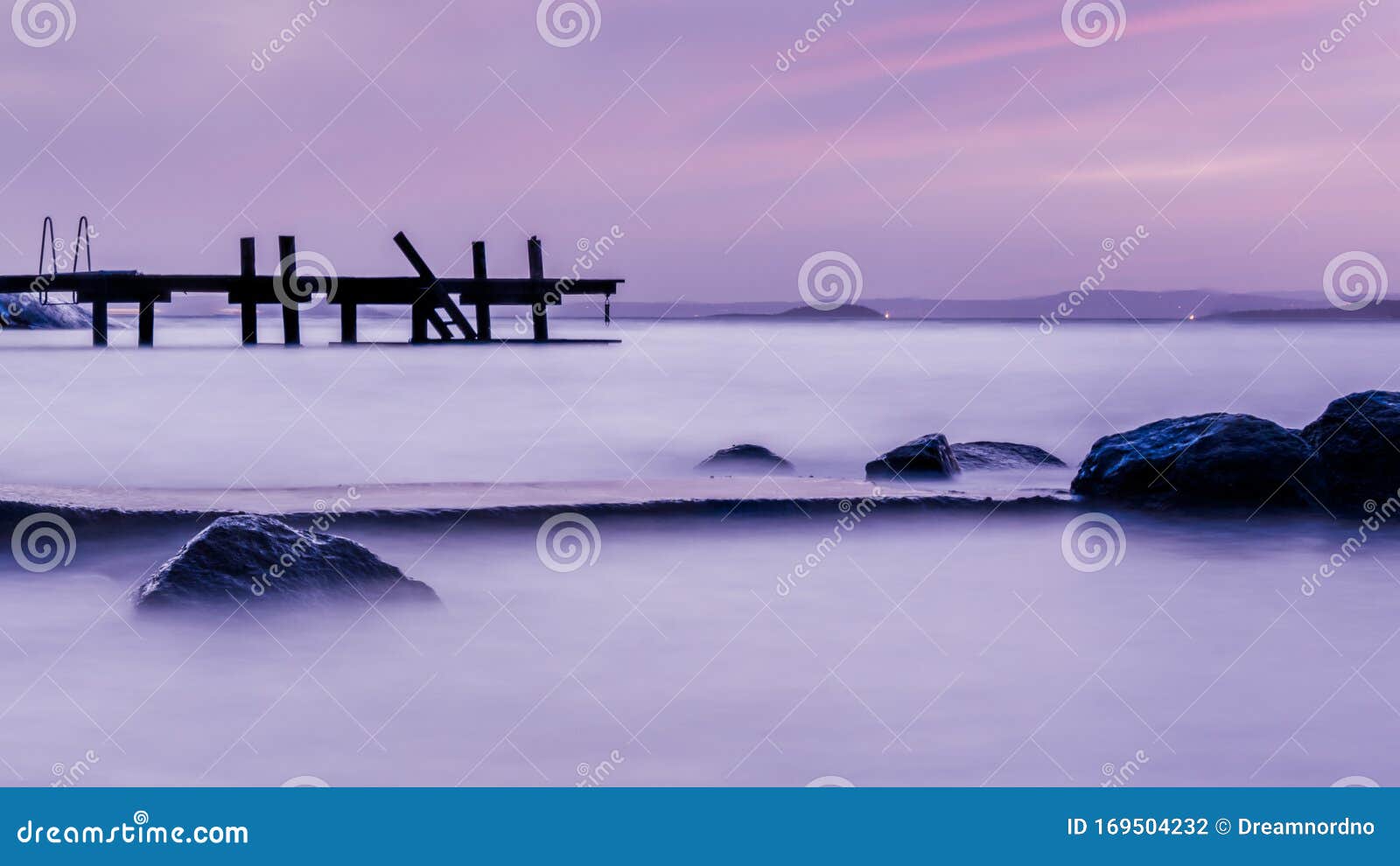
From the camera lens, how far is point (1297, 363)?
37312 mm

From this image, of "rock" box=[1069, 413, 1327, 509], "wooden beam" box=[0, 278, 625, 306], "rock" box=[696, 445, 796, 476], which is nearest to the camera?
"rock" box=[1069, 413, 1327, 509]

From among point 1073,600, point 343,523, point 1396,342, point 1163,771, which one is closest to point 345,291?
point 343,523

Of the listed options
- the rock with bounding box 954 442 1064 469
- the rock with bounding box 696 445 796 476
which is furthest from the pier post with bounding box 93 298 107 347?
the rock with bounding box 954 442 1064 469

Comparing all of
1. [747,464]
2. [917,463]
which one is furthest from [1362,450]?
[747,464]

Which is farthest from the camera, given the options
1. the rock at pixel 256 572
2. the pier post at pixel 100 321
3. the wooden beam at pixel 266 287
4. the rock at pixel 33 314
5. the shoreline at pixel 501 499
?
the rock at pixel 33 314

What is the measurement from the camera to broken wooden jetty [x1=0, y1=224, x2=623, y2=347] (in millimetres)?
22859

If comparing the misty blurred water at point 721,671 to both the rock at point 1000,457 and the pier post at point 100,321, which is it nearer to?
the rock at point 1000,457

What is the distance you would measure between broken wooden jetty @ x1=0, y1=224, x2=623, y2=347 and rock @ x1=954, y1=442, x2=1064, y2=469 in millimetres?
14660

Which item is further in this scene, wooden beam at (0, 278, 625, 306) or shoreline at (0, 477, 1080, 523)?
wooden beam at (0, 278, 625, 306)

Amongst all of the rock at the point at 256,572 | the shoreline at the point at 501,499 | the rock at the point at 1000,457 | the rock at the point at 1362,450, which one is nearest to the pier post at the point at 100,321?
the shoreline at the point at 501,499

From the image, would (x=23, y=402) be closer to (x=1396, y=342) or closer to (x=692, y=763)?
(x=692, y=763)

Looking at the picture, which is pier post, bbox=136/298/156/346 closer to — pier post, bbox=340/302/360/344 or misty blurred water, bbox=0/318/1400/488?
misty blurred water, bbox=0/318/1400/488

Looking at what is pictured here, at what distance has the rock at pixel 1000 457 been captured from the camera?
10.3 metres

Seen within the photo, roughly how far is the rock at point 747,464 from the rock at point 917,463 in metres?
0.98
